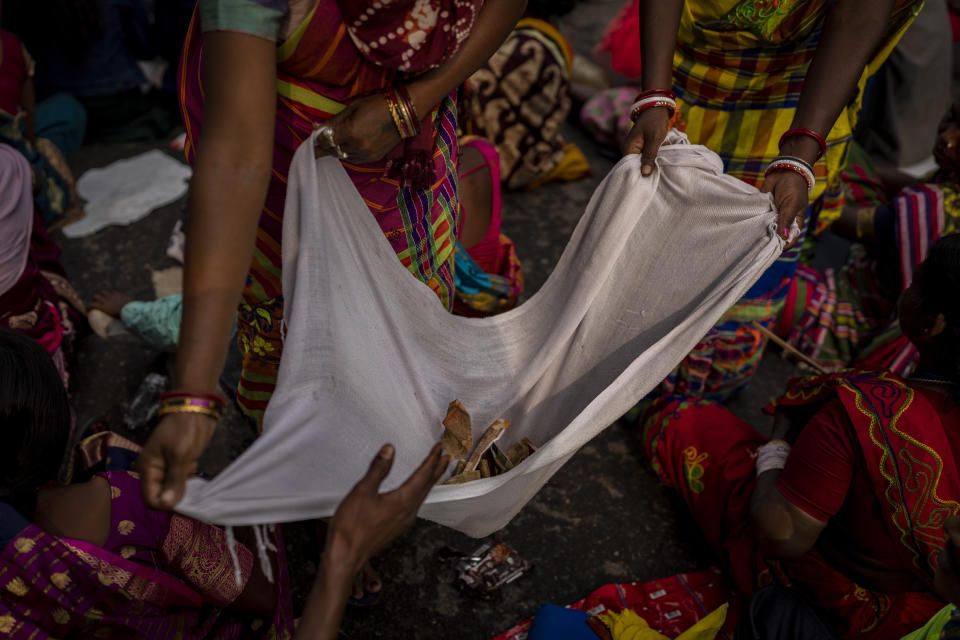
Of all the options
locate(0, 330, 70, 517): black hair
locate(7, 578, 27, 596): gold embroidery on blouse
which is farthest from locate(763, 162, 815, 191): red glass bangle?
locate(7, 578, 27, 596): gold embroidery on blouse

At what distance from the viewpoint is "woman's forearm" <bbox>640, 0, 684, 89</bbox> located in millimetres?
1663

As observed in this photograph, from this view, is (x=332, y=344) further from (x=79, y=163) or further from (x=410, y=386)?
(x=79, y=163)

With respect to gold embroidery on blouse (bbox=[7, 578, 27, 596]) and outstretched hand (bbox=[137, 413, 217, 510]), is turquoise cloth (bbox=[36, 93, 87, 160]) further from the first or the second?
outstretched hand (bbox=[137, 413, 217, 510])

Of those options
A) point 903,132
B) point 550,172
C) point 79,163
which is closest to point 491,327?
point 550,172

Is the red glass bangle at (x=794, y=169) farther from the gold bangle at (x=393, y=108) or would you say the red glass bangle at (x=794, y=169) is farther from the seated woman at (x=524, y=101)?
the seated woman at (x=524, y=101)

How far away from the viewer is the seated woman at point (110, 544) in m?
0.95

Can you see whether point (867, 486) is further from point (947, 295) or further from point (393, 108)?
point (393, 108)

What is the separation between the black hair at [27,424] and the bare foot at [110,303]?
4.13ft

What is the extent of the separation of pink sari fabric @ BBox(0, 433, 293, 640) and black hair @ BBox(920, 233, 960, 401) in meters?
1.37

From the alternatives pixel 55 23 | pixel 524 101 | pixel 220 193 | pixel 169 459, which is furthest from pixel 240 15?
pixel 55 23

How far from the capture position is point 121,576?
1.15 m

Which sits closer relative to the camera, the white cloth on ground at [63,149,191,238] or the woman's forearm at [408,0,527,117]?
the woman's forearm at [408,0,527,117]

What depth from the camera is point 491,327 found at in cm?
155

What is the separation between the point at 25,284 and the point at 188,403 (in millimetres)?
1517
